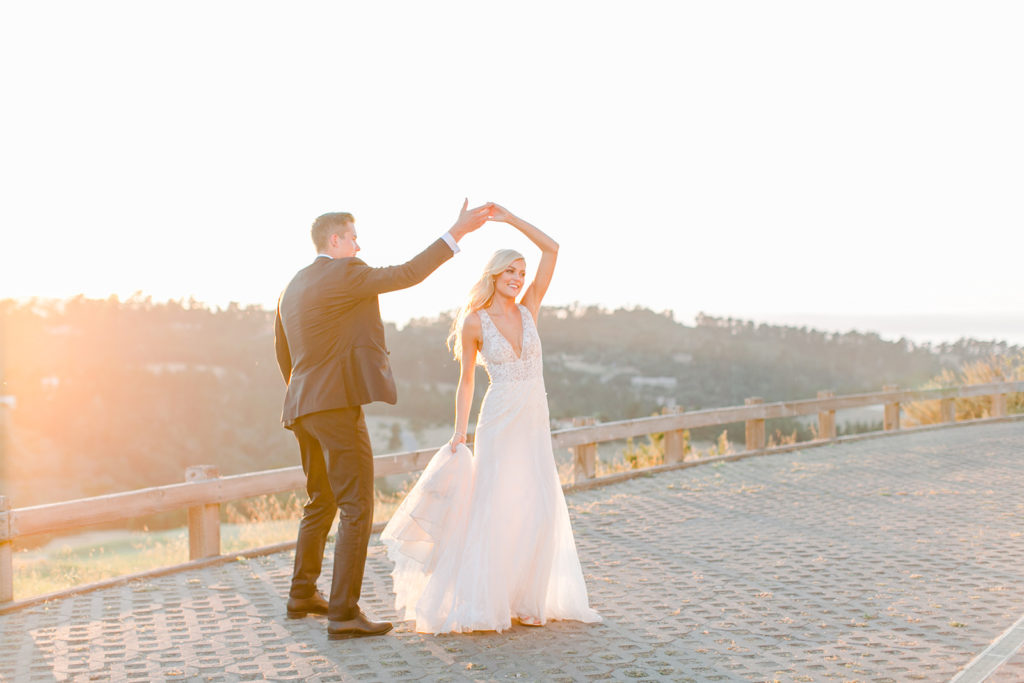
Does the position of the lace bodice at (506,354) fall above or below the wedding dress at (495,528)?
above

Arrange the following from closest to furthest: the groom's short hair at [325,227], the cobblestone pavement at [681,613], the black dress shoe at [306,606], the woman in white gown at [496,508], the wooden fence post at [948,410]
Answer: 1. the cobblestone pavement at [681,613]
2. the woman in white gown at [496,508]
3. the groom's short hair at [325,227]
4. the black dress shoe at [306,606]
5. the wooden fence post at [948,410]

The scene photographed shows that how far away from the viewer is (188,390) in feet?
132

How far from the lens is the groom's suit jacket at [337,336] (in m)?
5.70

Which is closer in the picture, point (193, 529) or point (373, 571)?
point (373, 571)

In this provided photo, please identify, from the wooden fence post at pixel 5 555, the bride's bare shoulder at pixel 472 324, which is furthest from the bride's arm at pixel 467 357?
the wooden fence post at pixel 5 555

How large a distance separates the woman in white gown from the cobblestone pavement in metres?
0.18

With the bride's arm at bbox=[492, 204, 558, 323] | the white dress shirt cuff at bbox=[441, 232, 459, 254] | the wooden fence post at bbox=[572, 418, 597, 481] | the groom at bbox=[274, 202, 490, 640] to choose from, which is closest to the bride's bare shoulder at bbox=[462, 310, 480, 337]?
the bride's arm at bbox=[492, 204, 558, 323]

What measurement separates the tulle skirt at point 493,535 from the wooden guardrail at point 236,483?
254 centimetres

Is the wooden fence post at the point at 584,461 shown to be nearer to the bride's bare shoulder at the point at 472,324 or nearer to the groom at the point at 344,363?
the bride's bare shoulder at the point at 472,324

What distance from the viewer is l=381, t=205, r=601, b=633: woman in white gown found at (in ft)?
18.9

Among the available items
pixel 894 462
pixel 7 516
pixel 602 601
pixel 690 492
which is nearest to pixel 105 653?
pixel 7 516

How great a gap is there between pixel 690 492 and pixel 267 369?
36.9m

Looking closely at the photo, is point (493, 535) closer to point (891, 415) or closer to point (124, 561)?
point (124, 561)

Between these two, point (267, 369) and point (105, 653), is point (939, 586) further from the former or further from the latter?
point (267, 369)
